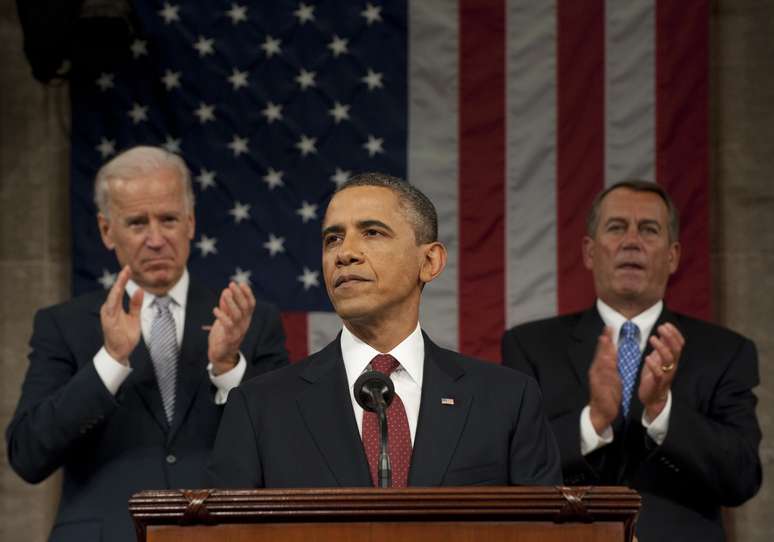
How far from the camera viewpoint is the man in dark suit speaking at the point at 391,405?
279 cm

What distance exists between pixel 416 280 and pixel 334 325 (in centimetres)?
209

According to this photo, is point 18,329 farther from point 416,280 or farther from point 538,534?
point 538,534

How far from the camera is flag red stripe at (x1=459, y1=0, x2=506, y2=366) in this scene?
16.9 feet

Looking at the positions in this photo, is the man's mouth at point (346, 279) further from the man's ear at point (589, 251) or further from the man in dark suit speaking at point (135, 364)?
the man's ear at point (589, 251)

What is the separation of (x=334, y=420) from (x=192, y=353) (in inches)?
43.3

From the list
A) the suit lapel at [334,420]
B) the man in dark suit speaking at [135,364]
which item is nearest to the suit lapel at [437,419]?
the suit lapel at [334,420]

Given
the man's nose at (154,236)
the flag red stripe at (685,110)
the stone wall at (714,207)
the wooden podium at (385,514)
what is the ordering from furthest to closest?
1. the stone wall at (714,207)
2. the flag red stripe at (685,110)
3. the man's nose at (154,236)
4. the wooden podium at (385,514)

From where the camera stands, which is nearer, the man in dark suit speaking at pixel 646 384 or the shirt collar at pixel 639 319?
the man in dark suit speaking at pixel 646 384

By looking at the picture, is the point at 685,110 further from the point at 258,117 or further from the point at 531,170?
the point at 258,117

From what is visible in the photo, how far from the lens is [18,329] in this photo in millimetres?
5262

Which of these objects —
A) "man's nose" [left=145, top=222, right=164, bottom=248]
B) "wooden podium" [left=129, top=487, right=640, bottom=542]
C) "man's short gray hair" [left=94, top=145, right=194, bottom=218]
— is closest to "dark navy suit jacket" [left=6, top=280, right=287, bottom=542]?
"man's nose" [left=145, top=222, right=164, bottom=248]

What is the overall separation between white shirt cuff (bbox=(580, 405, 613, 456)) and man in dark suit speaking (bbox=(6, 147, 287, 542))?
2.95 ft

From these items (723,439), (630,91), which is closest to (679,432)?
(723,439)

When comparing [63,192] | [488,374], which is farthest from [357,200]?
[63,192]
